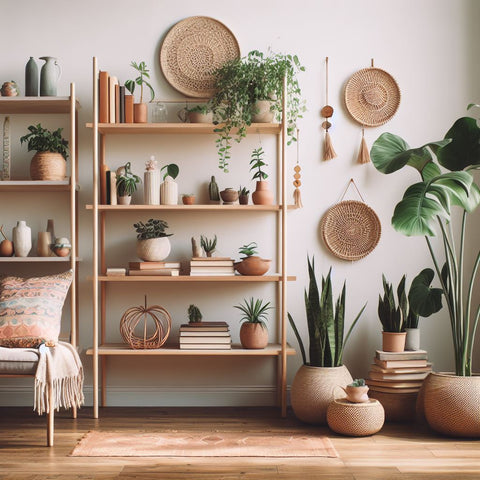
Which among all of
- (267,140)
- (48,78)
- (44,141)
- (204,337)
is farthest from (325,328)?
(48,78)

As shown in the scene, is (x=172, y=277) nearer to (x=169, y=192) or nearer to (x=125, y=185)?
(x=169, y=192)

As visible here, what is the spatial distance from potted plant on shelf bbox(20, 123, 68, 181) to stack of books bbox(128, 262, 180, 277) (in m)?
0.69

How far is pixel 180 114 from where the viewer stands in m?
4.06

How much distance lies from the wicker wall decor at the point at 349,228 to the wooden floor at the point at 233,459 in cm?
108

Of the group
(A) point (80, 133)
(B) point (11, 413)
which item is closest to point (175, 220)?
(A) point (80, 133)

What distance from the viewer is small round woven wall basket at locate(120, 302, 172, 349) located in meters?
3.80

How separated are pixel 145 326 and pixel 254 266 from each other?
0.70 m

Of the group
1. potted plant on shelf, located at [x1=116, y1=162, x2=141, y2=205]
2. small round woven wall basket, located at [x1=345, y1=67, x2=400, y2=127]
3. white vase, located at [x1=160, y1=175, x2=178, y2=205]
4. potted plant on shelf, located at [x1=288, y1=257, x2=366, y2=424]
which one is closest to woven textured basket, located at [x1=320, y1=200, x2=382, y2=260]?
potted plant on shelf, located at [x1=288, y1=257, x2=366, y2=424]

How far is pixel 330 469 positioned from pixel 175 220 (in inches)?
73.3

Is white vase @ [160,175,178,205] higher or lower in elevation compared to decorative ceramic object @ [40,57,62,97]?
lower

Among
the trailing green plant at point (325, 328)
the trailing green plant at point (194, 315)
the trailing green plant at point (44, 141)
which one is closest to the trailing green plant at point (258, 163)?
the trailing green plant at point (325, 328)

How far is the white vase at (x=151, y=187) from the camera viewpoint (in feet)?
12.7

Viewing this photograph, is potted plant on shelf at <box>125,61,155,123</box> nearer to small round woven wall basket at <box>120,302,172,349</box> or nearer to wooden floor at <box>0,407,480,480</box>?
small round woven wall basket at <box>120,302,172,349</box>

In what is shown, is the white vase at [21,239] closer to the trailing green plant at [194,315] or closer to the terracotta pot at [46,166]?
the terracotta pot at [46,166]
